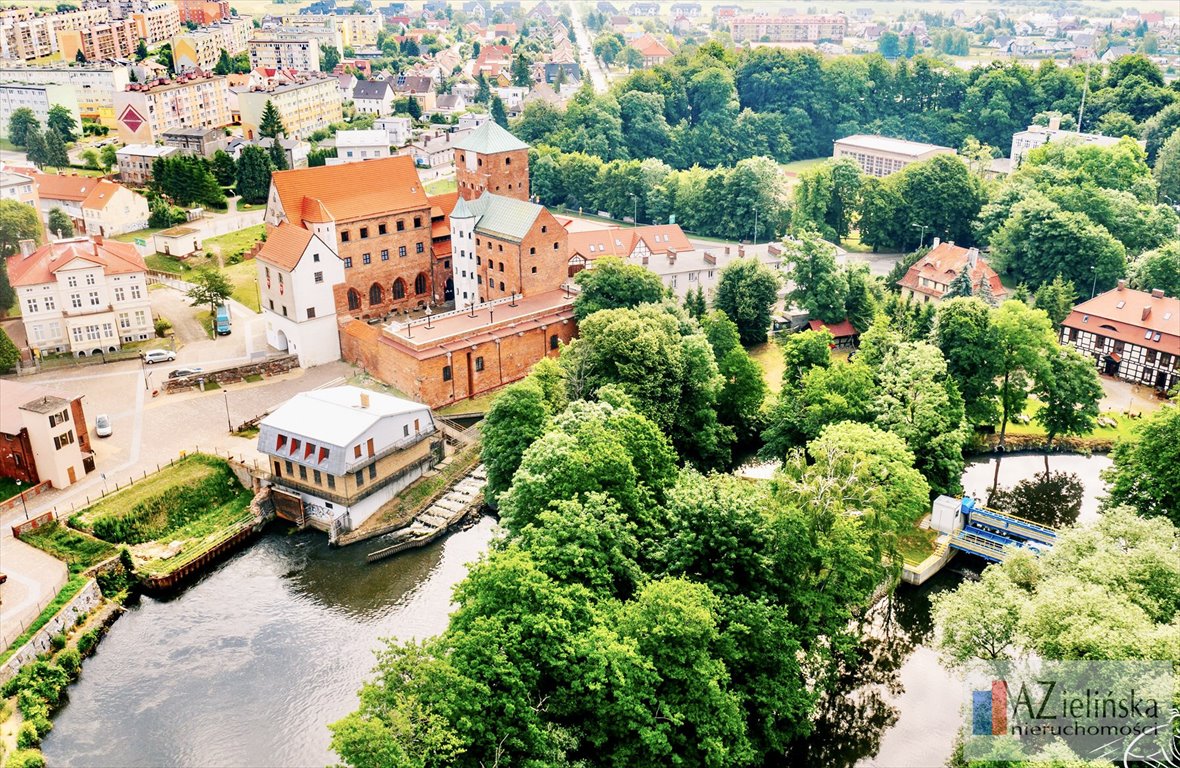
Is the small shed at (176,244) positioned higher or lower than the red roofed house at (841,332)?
higher

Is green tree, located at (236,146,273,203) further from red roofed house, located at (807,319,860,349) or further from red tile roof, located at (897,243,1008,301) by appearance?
red tile roof, located at (897,243,1008,301)

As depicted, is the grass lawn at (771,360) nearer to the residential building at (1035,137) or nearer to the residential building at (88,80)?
the residential building at (1035,137)

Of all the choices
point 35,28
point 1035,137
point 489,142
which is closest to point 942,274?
point 489,142

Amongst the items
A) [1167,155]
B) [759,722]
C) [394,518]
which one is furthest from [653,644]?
[1167,155]

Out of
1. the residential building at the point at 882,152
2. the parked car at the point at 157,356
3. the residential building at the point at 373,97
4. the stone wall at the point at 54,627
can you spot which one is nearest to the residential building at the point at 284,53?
the residential building at the point at 373,97

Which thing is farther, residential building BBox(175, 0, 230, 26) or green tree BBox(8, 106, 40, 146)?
residential building BBox(175, 0, 230, 26)

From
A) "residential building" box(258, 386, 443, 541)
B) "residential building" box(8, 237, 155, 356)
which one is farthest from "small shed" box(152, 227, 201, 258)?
"residential building" box(258, 386, 443, 541)

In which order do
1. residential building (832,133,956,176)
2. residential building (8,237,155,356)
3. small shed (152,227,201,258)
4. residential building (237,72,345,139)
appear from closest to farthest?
residential building (8,237,155,356), small shed (152,227,201,258), residential building (832,133,956,176), residential building (237,72,345,139)
